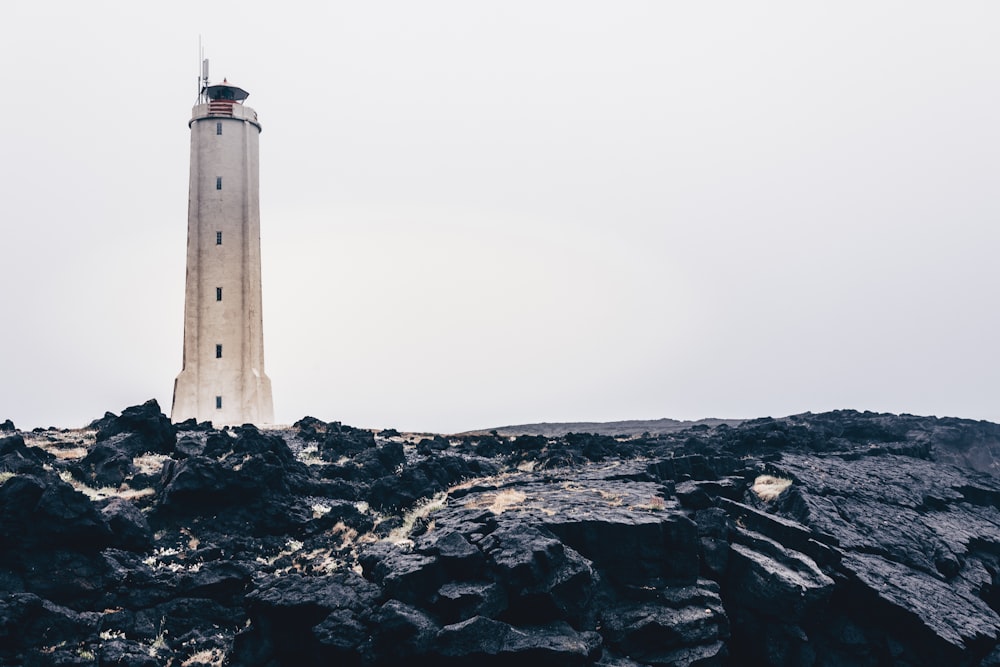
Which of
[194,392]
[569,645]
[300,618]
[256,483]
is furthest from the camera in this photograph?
[194,392]

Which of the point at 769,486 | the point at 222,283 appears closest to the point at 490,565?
the point at 769,486

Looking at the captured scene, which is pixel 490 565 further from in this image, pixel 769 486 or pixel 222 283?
pixel 222 283

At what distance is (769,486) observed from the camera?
37.7 meters

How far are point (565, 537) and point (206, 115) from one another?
4870 cm

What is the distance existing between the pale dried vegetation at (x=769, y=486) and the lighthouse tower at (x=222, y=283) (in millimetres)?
36715

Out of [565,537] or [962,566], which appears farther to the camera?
[962,566]

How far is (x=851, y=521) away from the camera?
112 ft

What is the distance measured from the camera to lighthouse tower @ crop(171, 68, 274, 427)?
6106 cm

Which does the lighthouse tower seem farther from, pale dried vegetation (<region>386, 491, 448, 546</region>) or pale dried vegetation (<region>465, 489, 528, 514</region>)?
pale dried vegetation (<region>465, 489, 528, 514</region>)

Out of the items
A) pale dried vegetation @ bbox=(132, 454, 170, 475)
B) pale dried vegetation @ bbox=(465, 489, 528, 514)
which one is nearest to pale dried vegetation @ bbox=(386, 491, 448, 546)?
pale dried vegetation @ bbox=(465, 489, 528, 514)

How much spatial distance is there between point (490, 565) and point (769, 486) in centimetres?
1812

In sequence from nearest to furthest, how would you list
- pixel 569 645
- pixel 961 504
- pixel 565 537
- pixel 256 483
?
pixel 569 645 < pixel 565 537 < pixel 256 483 < pixel 961 504

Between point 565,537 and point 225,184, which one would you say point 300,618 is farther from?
point 225,184

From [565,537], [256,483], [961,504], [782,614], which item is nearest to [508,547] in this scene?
[565,537]
